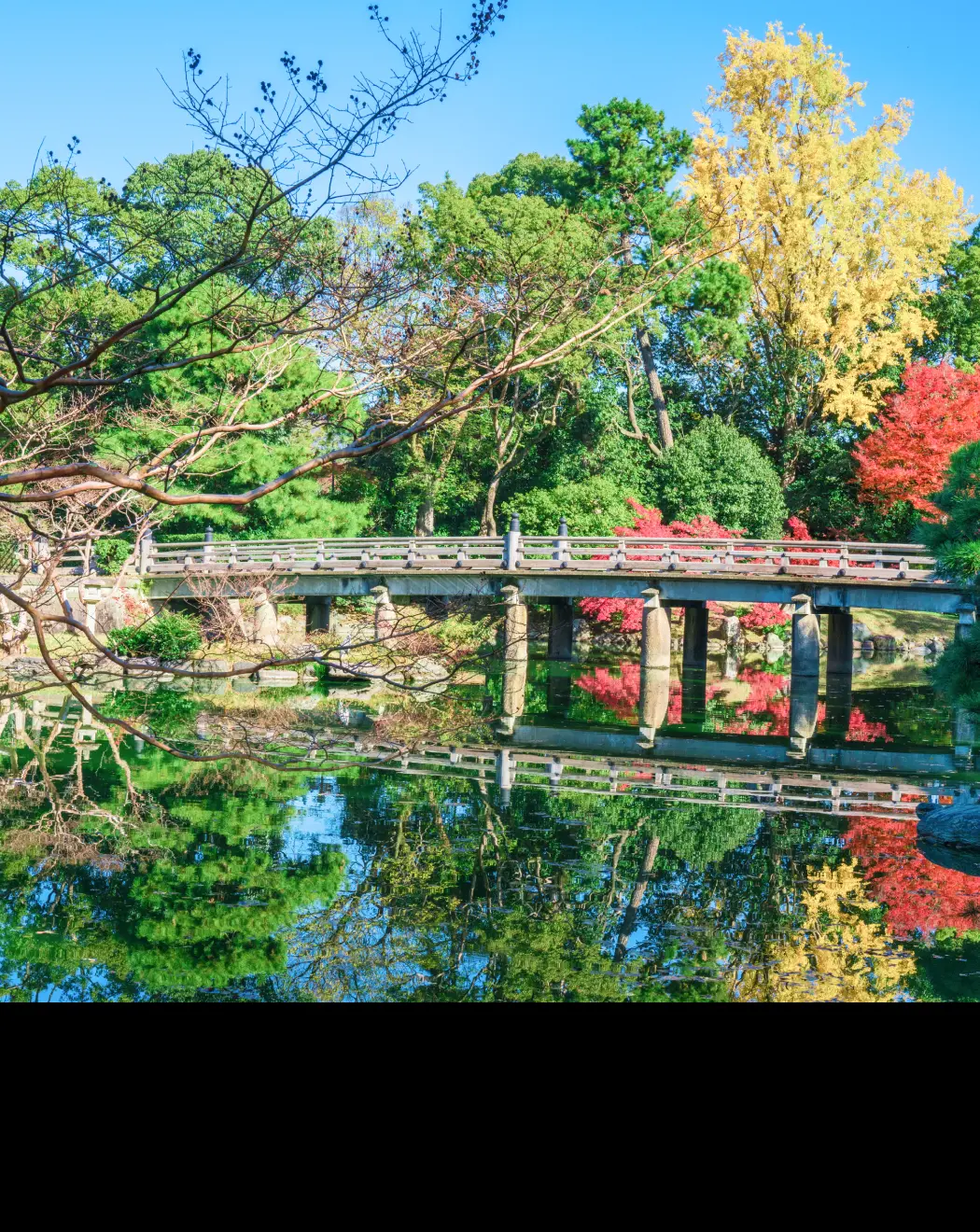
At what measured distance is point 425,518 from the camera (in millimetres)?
27297

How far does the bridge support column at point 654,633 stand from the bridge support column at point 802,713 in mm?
2336

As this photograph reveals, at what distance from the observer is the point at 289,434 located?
22766mm

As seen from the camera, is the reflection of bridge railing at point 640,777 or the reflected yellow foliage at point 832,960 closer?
the reflected yellow foliage at point 832,960

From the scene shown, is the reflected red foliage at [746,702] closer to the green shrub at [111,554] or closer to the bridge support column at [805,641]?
the bridge support column at [805,641]

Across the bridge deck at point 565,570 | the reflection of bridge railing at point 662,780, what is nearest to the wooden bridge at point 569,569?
the bridge deck at point 565,570

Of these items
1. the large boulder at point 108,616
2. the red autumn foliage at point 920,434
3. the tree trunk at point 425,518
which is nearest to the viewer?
the large boulder at point 108,616

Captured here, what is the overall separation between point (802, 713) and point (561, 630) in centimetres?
723

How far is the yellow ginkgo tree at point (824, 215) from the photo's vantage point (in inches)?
1012

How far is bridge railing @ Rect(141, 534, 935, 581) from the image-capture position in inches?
803
